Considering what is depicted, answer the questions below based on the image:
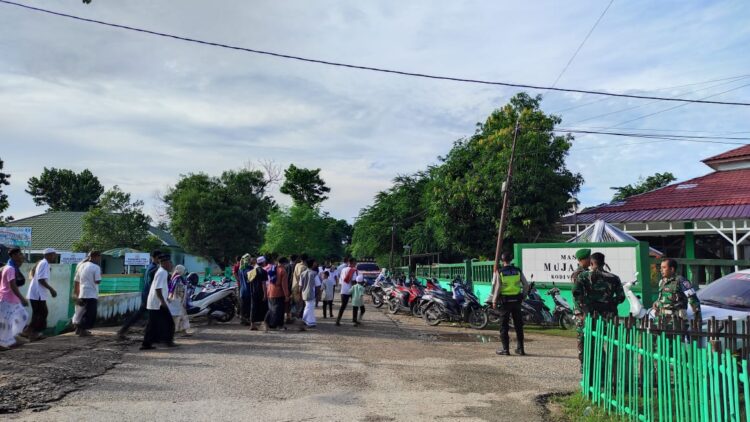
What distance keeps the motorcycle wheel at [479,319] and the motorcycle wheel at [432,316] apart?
88 centimetres

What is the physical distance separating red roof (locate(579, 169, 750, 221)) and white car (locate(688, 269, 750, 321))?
12653mm

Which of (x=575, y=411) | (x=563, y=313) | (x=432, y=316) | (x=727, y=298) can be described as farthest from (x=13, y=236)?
(x=727, y=298)

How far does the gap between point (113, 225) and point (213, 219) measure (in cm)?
722

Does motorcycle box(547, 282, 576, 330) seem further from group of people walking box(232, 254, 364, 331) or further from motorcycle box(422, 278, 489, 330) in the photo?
group of people walking box(232, 254, 364, 331)

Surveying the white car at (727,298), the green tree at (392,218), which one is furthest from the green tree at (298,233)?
the white car at (727,298)

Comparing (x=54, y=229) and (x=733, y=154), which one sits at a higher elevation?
(x=733, y=154)

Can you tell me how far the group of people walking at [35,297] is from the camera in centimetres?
893

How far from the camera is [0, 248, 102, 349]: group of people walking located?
29.3 ft

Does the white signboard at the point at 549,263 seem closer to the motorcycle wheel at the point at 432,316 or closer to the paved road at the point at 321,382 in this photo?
the motorcycle wheel at the point at 432,316

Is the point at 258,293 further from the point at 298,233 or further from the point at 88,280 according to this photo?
the point at 298,233

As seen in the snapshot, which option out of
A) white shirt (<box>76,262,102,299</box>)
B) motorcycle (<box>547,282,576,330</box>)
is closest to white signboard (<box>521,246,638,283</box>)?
motorcycle (<box>547,282,576,330</box>)

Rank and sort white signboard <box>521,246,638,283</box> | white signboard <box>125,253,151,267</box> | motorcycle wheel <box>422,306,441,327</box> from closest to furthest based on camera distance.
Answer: motorcycle wheel <box>422,306,441,327</box> → white signboard <box>521,246,638,283</box> → white signboard <box>125,253,151,267</box>

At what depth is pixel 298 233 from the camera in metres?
49.1

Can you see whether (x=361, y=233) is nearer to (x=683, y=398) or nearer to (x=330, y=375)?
(x=330, y=375)
